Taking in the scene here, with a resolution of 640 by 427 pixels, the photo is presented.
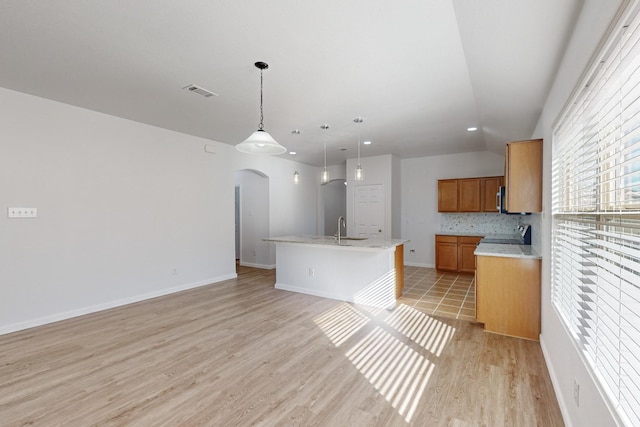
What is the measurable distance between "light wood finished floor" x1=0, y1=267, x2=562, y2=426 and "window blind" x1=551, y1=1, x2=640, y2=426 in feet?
2.99

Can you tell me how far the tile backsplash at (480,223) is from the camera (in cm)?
644

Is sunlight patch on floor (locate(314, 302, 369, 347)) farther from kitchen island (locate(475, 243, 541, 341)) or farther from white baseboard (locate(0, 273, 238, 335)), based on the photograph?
white baseboard (locate(0, 273, 238, 335))

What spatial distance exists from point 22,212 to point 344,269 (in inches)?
164

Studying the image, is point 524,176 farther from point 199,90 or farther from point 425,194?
point 425,194

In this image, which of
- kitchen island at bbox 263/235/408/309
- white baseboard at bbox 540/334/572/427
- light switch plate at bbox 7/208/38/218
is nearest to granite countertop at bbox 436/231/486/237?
kitchen island at bbox 263/235/408/309

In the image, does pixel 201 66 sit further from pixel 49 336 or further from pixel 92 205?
pixel 49 336

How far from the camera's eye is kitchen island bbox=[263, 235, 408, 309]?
4375 millimetres

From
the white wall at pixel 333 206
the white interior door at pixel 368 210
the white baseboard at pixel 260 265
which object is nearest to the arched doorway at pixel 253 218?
the white baseboard at pixel 260 265

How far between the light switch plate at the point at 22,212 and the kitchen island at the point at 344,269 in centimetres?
317

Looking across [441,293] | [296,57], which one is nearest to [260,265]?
[441,293]

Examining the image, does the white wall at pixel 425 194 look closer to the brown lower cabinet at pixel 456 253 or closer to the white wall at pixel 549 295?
the brown lower cabinet at pixel 456 253

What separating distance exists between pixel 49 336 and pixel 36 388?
122 cm

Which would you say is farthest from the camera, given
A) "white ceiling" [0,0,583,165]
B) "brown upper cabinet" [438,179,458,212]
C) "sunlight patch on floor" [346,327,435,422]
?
"brown upper cabinet" [438,179,458,212]

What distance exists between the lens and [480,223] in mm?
6730
